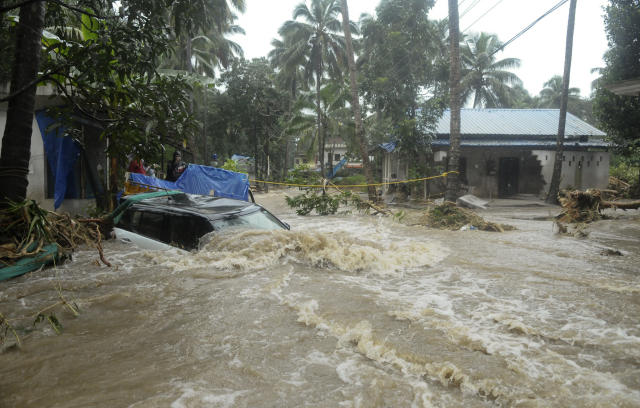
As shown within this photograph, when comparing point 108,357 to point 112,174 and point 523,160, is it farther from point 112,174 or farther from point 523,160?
point 523,160

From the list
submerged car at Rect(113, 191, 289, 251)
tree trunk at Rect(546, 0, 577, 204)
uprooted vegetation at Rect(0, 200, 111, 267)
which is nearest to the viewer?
uprooted vegetation at Rect(0, 200, 111, 267)

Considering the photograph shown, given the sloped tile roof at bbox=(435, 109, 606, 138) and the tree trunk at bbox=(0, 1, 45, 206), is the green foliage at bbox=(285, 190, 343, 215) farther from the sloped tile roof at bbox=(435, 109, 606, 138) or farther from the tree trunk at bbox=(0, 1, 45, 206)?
the tree trunk at bbox=(0, 1, 45, 206)

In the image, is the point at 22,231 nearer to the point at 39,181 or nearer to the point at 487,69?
the point at 39,181

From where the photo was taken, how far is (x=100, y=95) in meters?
4.68

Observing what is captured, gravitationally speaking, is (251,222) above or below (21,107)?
below

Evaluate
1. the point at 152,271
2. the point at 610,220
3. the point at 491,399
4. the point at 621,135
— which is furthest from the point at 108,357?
the point at 621,135

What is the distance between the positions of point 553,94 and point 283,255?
50.5m

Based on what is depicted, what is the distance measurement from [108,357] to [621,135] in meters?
21.1

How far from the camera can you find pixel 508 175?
21.9 m

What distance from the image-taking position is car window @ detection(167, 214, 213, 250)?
20.3 ft

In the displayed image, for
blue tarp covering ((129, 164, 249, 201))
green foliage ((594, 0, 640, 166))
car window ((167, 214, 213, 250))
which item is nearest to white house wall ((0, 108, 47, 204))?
blue tarp covering ((129, 164, 249, 201))

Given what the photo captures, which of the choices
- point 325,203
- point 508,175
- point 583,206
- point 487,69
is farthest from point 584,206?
point 487,69

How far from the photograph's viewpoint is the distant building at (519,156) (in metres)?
20.5

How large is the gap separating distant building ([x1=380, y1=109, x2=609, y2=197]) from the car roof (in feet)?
46.4
